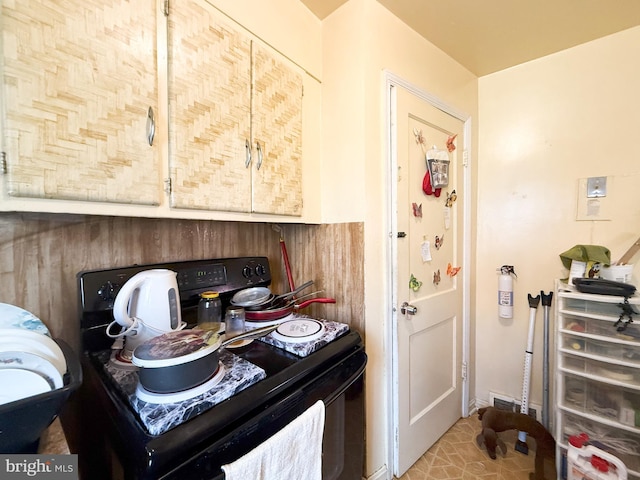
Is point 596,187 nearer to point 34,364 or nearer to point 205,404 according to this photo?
point 205,404

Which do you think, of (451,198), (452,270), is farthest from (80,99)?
(452,270)

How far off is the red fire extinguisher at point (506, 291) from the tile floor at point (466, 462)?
79cm

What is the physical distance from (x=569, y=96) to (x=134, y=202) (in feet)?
7.76

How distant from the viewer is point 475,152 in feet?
6.36

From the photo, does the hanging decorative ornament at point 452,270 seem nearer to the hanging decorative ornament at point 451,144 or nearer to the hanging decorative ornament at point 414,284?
the hanging decorative ornament at point 414,284

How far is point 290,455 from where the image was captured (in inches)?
28.6

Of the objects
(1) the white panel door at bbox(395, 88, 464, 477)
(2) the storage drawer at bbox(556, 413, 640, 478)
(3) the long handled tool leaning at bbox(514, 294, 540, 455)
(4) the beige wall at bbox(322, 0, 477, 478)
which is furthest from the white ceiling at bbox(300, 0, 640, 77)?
(2) the storage drawer at bbox(556, 413, 640, 478)

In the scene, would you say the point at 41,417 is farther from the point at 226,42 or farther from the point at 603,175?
the point at 603,175

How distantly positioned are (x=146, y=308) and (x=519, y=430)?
209cm

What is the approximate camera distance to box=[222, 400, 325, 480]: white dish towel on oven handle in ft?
2.04

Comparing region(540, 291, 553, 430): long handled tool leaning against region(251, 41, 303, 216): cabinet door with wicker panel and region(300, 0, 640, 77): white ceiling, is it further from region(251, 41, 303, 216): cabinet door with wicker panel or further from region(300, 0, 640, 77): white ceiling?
region(251, 41, 303, 216): cabinet door with wicker panel

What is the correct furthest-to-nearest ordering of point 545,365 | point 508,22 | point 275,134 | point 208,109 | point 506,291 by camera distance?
point 506,291, point 545,365, point 508,22, point 275,134, point 208,109

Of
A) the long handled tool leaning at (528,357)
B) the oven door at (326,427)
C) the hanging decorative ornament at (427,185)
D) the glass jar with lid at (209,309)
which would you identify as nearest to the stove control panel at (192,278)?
the glass jar with lid at (209,309)

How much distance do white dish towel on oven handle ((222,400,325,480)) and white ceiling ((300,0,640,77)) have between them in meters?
1.75
